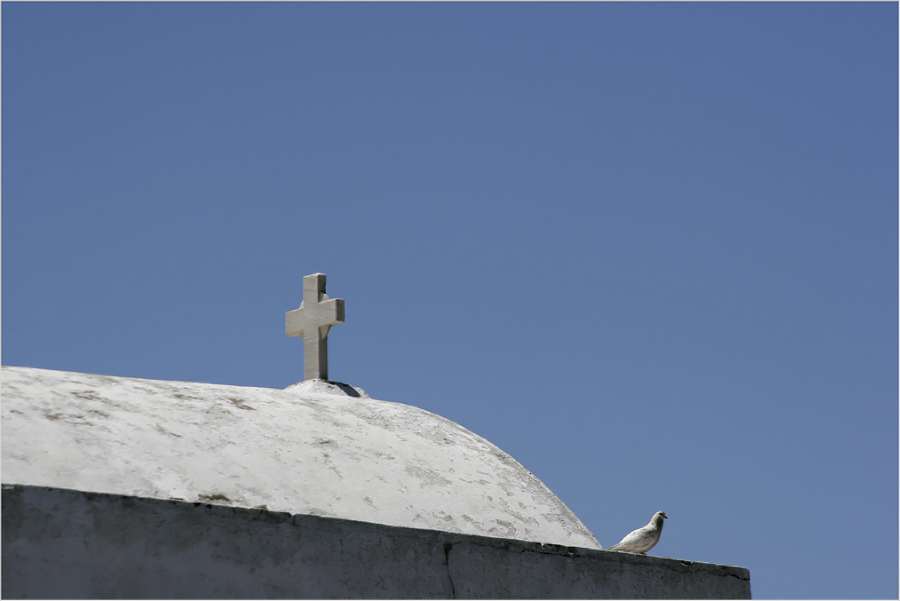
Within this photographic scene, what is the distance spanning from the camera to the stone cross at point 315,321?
7.59 meters

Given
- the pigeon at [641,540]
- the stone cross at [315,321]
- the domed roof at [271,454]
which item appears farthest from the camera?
the stone cross at [315,321]

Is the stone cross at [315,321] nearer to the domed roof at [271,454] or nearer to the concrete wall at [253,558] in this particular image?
the domed roof at [271,454]

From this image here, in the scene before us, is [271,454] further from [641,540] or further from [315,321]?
[641,540]

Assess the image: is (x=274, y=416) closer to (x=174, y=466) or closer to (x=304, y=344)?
(x=174, y=466)

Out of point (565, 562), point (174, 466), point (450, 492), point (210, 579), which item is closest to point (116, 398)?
point (174, 466)

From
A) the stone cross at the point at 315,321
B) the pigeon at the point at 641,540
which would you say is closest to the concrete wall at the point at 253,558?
the pigeon at the point at 641,540

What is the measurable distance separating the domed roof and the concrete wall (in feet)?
1.31

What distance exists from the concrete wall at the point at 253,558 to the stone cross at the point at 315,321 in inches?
101

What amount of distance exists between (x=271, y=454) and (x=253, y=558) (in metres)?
1.08

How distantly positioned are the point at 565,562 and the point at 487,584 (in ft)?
1.70

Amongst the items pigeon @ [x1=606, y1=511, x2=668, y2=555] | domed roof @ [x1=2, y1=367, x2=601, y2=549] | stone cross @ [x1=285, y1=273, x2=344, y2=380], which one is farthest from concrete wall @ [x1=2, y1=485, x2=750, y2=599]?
stone cross @ [x1=285, y1=273, x2=344, y2=380]

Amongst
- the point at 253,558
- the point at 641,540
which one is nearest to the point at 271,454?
the point at 253,558

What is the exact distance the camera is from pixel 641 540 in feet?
21.6

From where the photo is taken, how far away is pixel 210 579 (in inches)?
177
